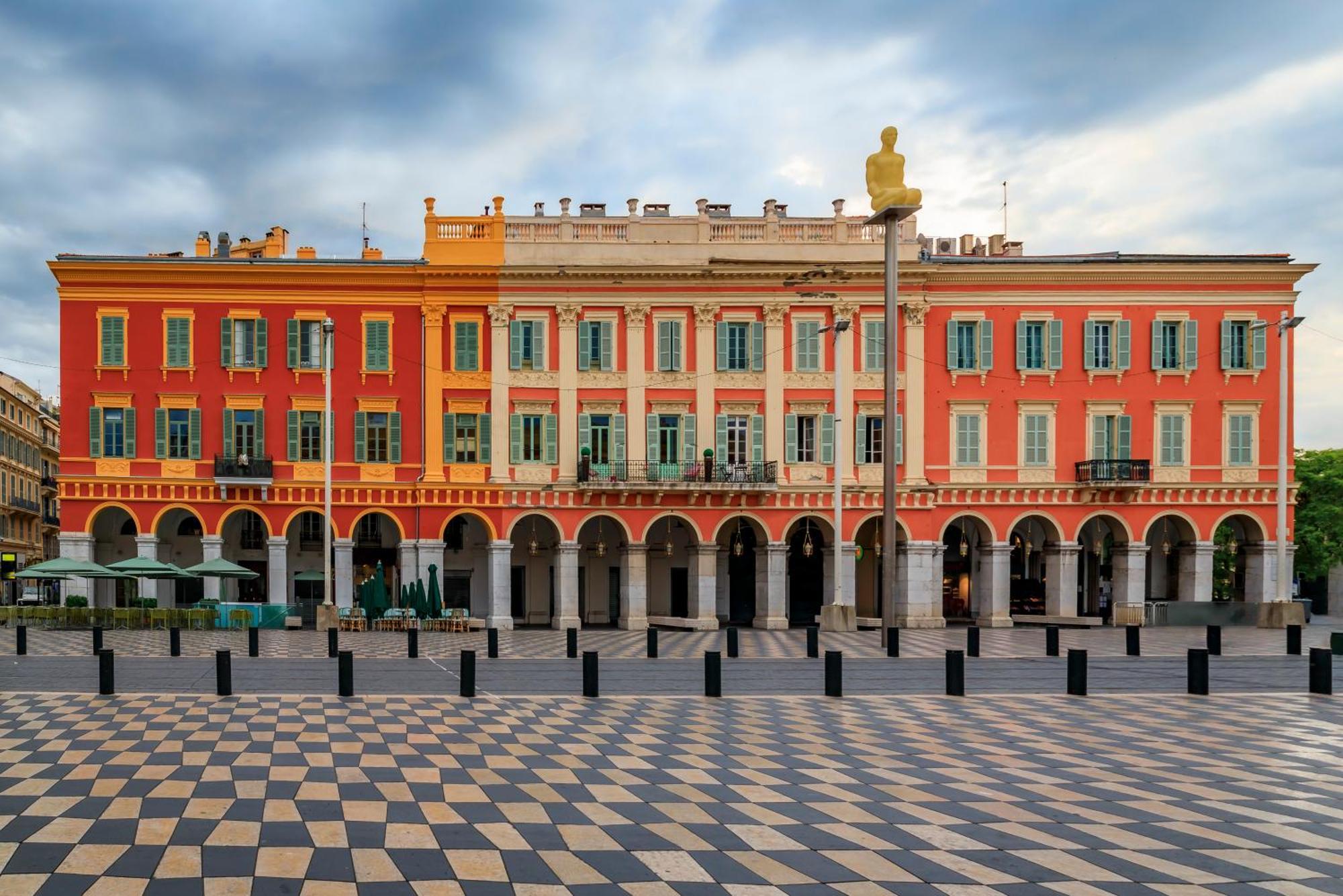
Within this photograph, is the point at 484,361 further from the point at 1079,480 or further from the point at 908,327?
the point at 1079,480

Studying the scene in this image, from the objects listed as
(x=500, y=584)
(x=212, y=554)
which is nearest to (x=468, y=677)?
(x=500, y=584)

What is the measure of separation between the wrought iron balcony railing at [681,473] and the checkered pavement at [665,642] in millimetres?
5585

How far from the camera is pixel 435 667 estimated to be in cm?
2116

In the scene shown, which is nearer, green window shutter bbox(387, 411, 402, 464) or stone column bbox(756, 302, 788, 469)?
green window shutter bbox(387, 411, 402, 464)

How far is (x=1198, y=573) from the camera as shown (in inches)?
1505

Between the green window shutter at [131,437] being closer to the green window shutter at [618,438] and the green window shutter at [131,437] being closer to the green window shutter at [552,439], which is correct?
the green window shutter at [552,439]

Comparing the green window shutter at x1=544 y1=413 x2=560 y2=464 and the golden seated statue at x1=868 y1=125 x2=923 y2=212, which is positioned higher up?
the golden seated statue at x1=868 y1=125 x2=923 y2=212

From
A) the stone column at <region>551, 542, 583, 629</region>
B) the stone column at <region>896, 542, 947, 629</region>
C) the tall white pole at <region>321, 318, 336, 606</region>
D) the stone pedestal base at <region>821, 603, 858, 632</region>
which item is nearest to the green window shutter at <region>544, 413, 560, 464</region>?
the stone column at <region>551, 542, 583, 629</region>

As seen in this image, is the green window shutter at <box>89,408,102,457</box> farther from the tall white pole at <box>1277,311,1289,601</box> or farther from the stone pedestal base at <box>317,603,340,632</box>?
the tall white pole at <box>1277,311,1289,601</box>

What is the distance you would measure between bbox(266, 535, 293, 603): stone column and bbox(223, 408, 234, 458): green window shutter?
12.1ft

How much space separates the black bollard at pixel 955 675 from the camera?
16438 mm

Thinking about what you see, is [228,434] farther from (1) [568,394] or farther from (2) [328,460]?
(1) [568,394]

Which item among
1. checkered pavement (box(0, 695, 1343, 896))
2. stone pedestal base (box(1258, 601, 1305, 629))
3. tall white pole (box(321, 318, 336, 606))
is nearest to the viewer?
checkered pavement (box(0, 695, 1343, 896))

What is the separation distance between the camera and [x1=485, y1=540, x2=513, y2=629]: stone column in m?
36.7
